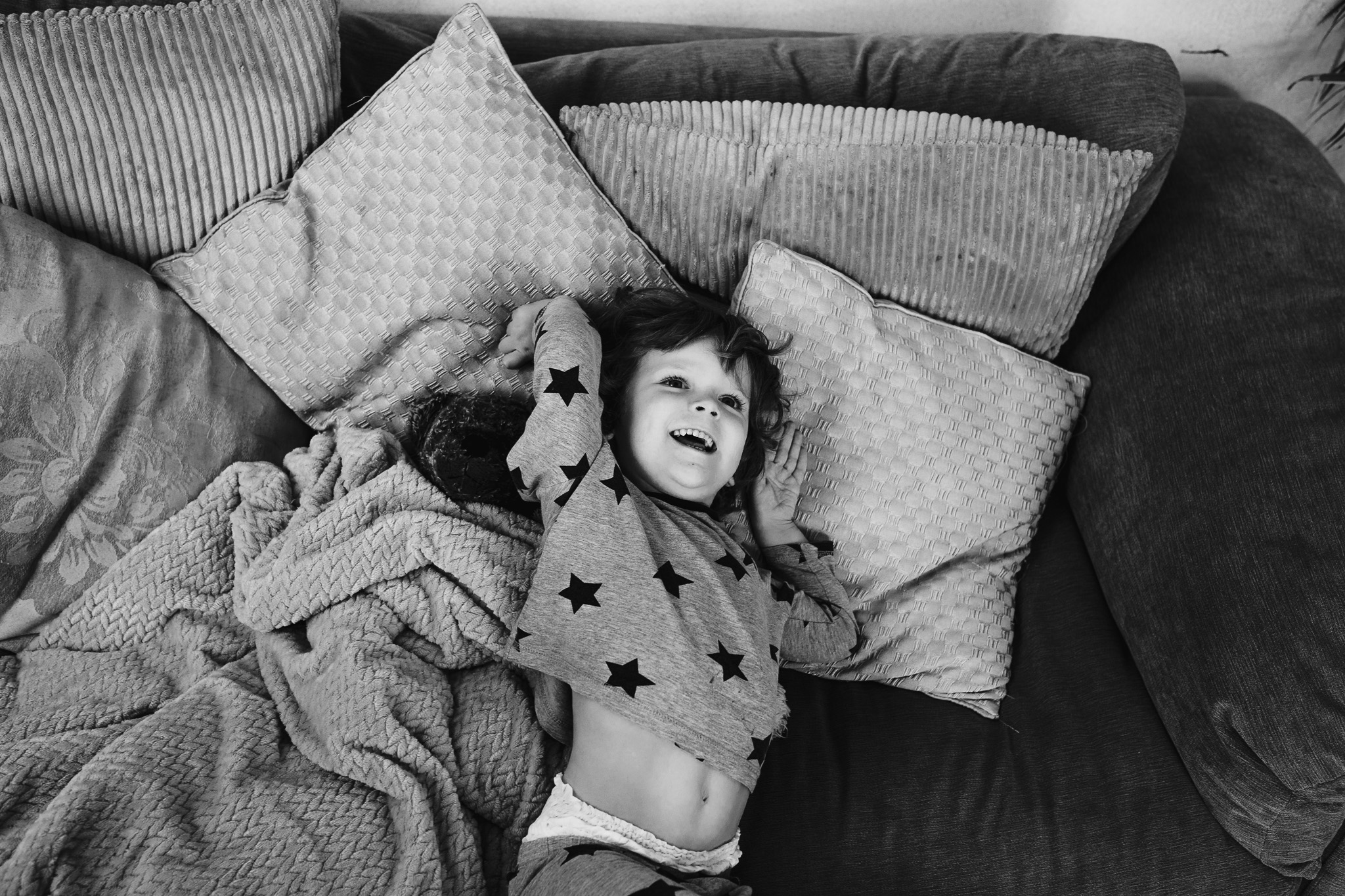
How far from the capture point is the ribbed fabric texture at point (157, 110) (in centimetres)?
113

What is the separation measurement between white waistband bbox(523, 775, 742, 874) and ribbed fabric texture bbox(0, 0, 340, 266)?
92 cm

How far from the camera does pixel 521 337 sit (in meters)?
1.24

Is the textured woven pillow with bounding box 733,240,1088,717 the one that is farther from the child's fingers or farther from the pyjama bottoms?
the pyjama bottoms

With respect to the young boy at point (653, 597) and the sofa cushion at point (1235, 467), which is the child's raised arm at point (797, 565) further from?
the sofa cushion at point (1235, 467)

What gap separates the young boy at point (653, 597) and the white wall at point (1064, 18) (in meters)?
0.70

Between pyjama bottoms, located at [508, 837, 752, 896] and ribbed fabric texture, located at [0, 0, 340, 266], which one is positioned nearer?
pyjama bottoms, located at [508, 837, 752, 896]

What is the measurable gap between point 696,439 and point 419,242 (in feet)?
1.53

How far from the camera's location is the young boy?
3.40ft

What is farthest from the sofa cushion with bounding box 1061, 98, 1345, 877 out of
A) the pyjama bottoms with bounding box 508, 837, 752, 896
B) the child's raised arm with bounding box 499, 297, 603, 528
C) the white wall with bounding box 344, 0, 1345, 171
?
the child's raised arm with bounding box 499, 297, 603, 528

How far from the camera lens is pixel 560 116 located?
50.2 inches

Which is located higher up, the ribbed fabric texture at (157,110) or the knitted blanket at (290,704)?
the ribbed fabric texture at (157,110)

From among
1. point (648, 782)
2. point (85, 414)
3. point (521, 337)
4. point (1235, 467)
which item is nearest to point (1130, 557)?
point (1235, 467)

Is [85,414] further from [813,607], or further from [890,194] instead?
[890,194]

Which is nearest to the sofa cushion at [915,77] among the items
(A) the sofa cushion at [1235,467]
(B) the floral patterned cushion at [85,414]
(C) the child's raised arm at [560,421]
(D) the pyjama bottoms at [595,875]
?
(A) the sofa cushion at [1235,467]
